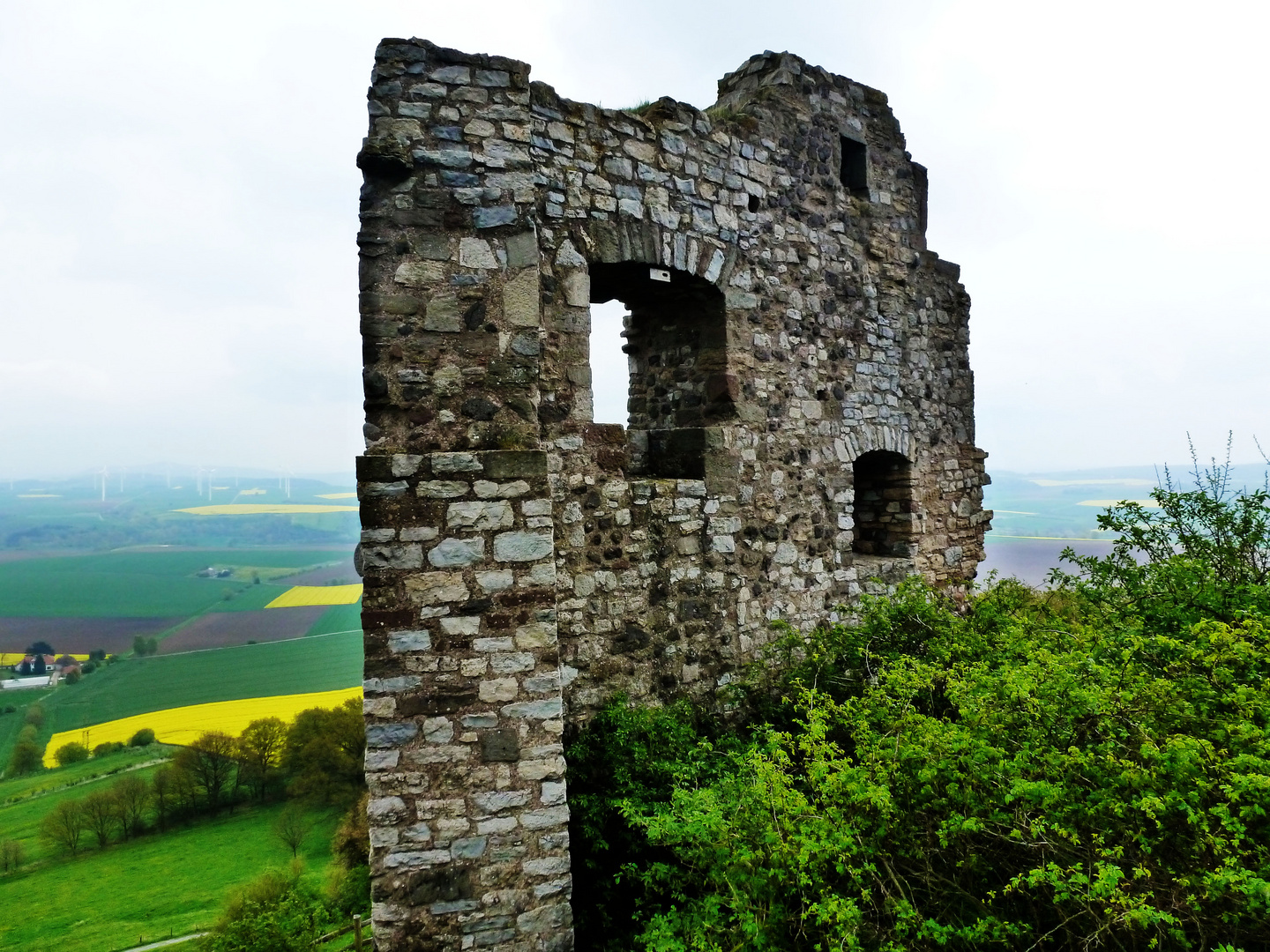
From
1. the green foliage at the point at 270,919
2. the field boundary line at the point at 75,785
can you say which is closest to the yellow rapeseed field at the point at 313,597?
the field boundary line at the point at 75,785

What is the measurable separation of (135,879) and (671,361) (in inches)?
473

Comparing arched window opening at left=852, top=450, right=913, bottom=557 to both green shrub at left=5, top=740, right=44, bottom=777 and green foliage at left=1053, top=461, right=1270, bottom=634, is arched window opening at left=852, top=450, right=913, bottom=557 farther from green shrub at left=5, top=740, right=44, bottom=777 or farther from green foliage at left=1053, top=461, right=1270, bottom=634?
green shrub at left=5, top=740, right=44, bottom=777

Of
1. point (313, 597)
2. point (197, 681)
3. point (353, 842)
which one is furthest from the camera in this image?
point (313, 597)

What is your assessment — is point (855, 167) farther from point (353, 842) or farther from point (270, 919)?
point (353, 842)

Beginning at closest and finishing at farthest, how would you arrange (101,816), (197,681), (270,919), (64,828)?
(270,919), (64,828), (101,816), (197,681)

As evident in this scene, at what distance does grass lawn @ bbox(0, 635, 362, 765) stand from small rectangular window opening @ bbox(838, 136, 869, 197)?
1708cm

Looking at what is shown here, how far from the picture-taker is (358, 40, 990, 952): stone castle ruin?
3471 mm

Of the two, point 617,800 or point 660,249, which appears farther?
point 660,249

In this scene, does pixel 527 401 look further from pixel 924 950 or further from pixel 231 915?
pixel 231 915

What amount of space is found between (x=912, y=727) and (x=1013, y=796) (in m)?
0.83

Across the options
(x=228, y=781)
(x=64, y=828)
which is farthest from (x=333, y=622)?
(x=64, y=828)

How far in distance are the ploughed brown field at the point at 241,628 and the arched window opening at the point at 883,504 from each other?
1989 cm

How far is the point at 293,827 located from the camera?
1205 centimetres

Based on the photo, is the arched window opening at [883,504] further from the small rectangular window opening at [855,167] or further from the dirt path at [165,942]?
the dirt path at [165,942]
